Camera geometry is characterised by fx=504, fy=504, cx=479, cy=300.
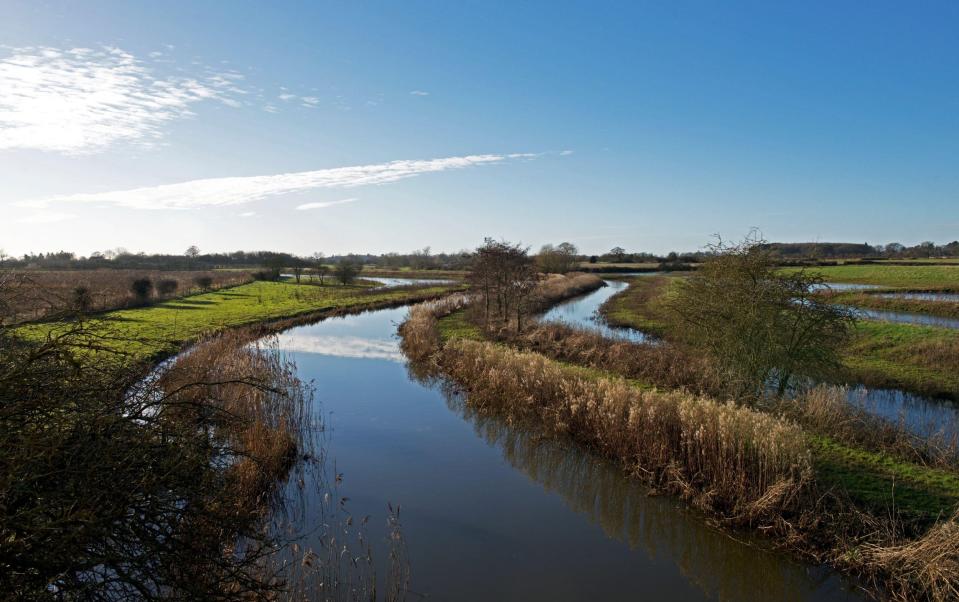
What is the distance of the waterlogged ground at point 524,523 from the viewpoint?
297 inches

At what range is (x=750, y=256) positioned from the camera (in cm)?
1408

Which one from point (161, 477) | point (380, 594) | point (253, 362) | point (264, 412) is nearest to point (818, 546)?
point (380, 594)

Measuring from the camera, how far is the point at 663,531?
354 inches

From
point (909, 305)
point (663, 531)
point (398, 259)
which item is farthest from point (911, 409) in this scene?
point (398, 259)

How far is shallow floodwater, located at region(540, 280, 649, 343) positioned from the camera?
2652 cm

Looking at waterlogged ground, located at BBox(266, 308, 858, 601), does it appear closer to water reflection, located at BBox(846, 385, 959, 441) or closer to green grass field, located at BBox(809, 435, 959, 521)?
green grass field, located at BBox(809, 435, 959, 521)

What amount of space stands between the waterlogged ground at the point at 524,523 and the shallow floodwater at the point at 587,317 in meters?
12.3

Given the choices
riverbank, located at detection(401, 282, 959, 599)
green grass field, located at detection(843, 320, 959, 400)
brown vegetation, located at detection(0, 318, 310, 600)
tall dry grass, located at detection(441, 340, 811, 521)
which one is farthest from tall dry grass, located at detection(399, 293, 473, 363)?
brown vegetation, located at detection(0, 318, 310, 600)

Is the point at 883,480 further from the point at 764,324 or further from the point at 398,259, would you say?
the point at 398,259

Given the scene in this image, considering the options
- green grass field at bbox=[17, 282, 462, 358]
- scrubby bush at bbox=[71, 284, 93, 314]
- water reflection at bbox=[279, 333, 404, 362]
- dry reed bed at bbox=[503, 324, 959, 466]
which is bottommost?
water reflection at bbox=[279, 333, 404, 362]

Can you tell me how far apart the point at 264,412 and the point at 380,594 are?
738cm

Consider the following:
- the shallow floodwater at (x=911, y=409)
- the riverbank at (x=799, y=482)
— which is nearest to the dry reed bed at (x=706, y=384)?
the riverbank at (x=799, y=482)

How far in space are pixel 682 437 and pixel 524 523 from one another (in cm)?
371

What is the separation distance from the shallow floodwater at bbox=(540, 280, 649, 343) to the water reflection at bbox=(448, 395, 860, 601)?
12.2 metres
